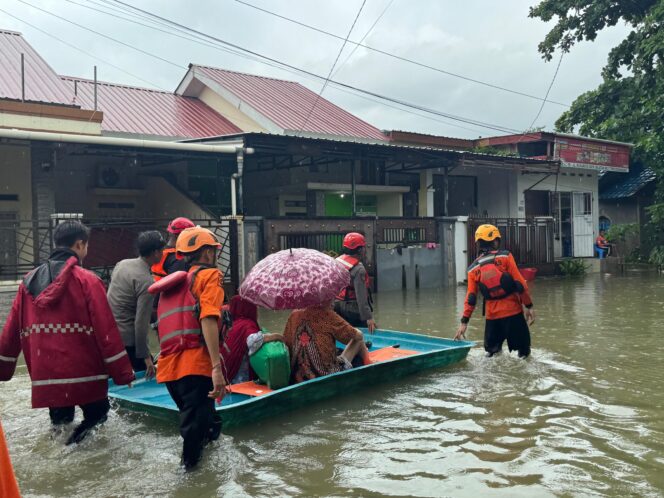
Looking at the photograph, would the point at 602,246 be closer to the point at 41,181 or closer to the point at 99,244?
the point at 99,244

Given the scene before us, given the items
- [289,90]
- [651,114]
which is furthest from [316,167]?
[651,114]

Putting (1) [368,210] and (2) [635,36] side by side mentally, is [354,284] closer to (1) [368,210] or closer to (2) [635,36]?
(1) [368,210]

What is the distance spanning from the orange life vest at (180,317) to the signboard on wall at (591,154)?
855 inches

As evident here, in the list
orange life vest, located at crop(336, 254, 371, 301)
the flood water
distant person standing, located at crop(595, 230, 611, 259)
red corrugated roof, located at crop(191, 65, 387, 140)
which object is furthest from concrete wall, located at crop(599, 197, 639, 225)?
orange life vest, located at crop(336, 254, 371, 301)

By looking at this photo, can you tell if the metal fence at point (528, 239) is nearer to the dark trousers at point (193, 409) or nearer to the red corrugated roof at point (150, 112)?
the red corrugated roof at point (150, 112)

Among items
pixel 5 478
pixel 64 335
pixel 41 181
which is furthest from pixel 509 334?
pixel 41 181

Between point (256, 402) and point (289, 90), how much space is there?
72.6 ft

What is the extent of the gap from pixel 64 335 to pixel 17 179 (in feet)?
39.7

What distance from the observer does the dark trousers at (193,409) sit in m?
4.69

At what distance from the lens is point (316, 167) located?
22.2 metres

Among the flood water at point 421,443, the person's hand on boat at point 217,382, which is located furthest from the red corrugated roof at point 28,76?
the person's hand on boat at point 217,382

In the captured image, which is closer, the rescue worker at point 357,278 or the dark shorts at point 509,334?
the dark shorts at point 509,334

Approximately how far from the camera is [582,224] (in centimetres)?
2716

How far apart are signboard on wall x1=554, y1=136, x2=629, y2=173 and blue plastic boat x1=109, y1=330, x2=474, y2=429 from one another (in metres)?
17.9
